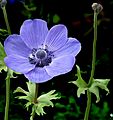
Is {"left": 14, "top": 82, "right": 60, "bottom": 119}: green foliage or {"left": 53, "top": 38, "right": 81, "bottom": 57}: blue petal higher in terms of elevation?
{"left": 53, "top": 38, "right": 81, "bottom": 57}: blue petal

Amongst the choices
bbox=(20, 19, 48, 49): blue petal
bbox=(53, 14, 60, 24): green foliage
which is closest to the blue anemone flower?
bbox=(20, 19, 48, 49): blue petal

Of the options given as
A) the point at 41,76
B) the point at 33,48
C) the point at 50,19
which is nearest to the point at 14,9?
the point at 50,19

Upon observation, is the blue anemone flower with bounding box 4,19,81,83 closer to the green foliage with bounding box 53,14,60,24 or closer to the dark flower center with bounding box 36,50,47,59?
the dark flower center with bounding box 36,50,47,59

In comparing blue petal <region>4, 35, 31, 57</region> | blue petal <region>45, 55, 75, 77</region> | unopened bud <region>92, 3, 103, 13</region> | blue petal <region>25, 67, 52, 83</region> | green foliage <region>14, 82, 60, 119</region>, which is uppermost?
unopened bud <region>92, 3, 103, 13</region>

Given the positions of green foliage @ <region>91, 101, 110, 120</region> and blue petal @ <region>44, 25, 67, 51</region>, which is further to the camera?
green foliage @ <region>91, 101, 110, 120</region>

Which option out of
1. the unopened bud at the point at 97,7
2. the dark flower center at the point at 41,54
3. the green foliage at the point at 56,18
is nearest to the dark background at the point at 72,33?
the green foliage at the point at 56,18

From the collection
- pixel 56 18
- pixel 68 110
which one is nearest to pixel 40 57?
pixel 68 110

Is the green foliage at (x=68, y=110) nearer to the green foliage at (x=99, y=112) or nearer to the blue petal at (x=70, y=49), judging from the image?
the green foliage at (x=99, y=112)
